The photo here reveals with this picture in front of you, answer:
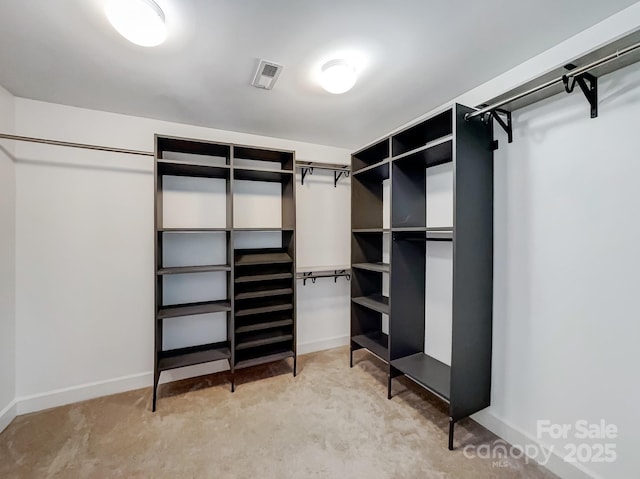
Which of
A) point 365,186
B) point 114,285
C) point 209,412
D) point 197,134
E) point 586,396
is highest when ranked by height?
point 197,134

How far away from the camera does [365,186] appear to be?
A: 9.43 ft

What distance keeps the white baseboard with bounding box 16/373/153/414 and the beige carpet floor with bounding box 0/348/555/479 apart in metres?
0.07

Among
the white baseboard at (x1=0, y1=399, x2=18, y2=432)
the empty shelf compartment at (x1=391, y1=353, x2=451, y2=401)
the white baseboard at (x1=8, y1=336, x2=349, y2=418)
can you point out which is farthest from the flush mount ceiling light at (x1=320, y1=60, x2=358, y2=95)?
the white baseboard at (x1=0, y1=399, x2=18, y2=432)

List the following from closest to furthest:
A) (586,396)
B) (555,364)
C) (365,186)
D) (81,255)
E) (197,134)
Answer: (586,396)
(555,364)
(81,255)
(197,134)
(365,186)

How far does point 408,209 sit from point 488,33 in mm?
1259

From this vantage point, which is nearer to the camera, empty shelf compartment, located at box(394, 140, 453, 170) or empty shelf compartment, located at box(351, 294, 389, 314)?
empty shelf compartment, located at box(394, 140, 453, 170)

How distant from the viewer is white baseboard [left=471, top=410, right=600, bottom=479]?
1.47 m

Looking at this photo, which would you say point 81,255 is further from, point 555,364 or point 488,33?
point 555,364

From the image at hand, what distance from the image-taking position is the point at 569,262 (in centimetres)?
153

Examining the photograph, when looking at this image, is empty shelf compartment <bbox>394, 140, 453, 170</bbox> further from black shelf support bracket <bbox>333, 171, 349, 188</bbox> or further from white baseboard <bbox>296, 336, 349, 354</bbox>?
white baseboard <bbox>296, 336, 349, 354</bbox>


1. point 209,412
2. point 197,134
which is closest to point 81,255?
point 197,134

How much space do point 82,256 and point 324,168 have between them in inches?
95.2

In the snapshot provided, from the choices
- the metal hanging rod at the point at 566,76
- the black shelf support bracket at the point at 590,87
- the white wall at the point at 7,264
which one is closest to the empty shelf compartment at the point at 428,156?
the metal hanging rod at the point at 566,76

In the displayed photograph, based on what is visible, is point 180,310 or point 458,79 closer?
point 458,79
